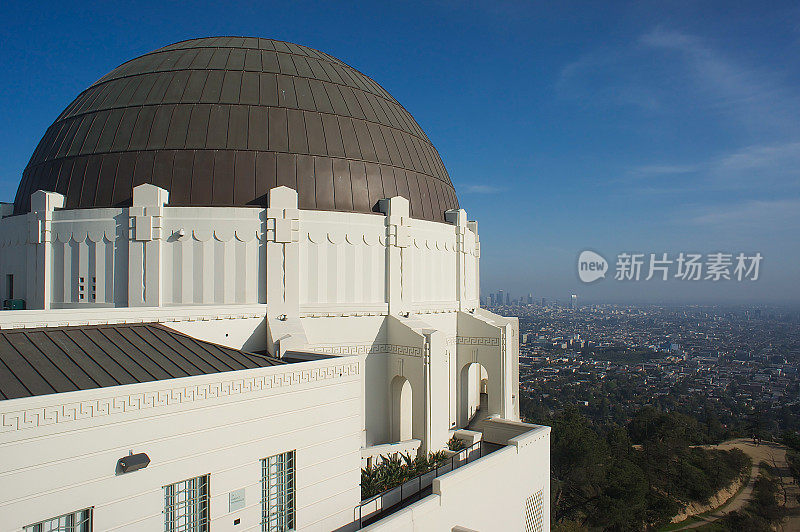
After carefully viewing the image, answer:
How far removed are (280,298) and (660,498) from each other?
3766 cm

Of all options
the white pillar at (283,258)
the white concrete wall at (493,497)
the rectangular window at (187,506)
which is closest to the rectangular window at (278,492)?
the rectangular window at (187,506)

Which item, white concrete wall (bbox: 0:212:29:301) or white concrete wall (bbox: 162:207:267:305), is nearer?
white concrete wall (bbox: 162:207:267:305)

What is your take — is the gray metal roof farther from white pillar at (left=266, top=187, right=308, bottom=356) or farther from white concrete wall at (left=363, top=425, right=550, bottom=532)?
white concrete wall at (left=363, top=425, right=550, bottom=532)

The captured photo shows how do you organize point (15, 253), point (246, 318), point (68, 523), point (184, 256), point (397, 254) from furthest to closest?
point (397, 254)
point (15, 253)
point (184, 256)
point (246, 318)
point (68, 523)

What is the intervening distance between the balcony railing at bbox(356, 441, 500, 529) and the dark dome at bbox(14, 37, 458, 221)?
972 cm

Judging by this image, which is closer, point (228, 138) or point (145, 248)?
point (145, 248)

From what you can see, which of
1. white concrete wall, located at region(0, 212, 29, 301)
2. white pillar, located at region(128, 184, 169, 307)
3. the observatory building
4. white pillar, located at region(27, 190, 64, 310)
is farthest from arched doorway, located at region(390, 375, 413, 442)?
white concrete wall, located at region(0, 212, 29, 301)

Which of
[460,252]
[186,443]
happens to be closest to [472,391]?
[460,252]

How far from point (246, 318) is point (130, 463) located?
8.20 metres

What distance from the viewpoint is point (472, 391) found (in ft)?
79.8

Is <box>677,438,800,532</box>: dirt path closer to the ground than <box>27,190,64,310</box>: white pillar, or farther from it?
Result: closer to the ground

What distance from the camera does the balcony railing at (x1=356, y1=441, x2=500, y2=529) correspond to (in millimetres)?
12962

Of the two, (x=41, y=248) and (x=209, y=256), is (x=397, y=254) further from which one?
(x=41, y=248)

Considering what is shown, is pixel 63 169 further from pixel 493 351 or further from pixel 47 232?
pixel 493 351
